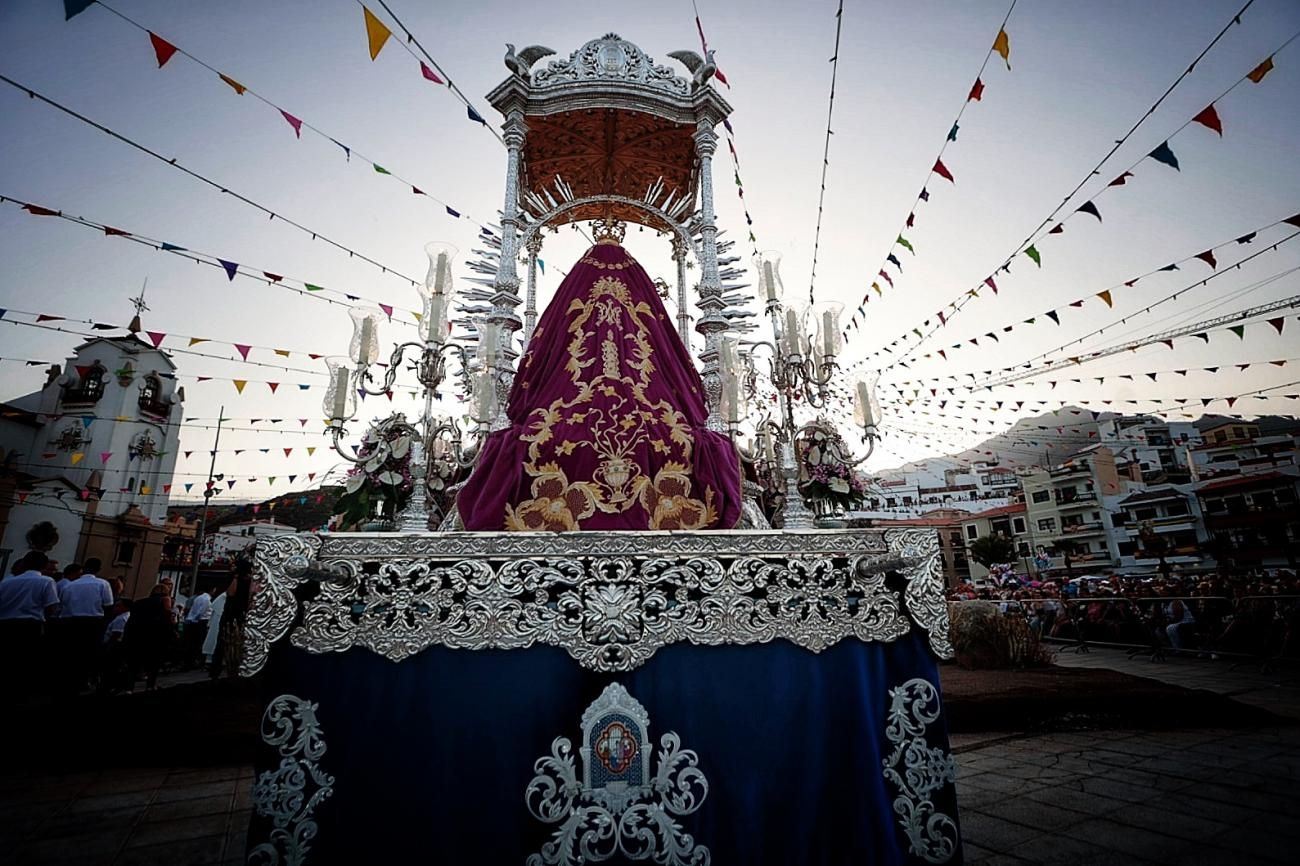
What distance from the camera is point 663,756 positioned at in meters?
1.55

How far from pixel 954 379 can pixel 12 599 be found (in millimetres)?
12202

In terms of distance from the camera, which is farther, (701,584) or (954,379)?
(954,379)

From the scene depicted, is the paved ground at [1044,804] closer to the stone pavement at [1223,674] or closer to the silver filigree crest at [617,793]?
the silver filigree crest at [617,793]

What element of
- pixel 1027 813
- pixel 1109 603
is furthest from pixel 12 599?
pixel 1109 603

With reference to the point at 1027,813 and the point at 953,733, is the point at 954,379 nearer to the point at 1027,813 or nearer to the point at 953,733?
the point at 953,733

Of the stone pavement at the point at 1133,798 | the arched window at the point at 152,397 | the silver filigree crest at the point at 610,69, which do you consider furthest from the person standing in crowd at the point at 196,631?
the arched window at the point at 152,397

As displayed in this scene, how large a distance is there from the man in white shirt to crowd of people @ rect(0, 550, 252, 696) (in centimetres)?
126

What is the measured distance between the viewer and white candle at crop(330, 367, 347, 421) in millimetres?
2432

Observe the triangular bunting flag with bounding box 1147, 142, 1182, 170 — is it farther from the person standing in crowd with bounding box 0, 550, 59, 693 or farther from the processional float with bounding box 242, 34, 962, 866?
the person standing in crowd with bounding box 0, 550, 59, 693

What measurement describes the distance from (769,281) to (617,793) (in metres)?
2.90

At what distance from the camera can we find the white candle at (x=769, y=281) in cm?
329

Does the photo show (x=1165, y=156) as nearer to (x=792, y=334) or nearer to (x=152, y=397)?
(x=792, y=334)

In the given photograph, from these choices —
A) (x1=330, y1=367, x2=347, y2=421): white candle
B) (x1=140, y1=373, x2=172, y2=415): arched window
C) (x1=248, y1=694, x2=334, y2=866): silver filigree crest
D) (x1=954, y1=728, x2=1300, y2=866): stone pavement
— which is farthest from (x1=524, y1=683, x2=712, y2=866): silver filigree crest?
(x1=140, y1=373, x2=172, y2=415): arched window

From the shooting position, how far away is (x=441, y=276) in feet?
9.49
